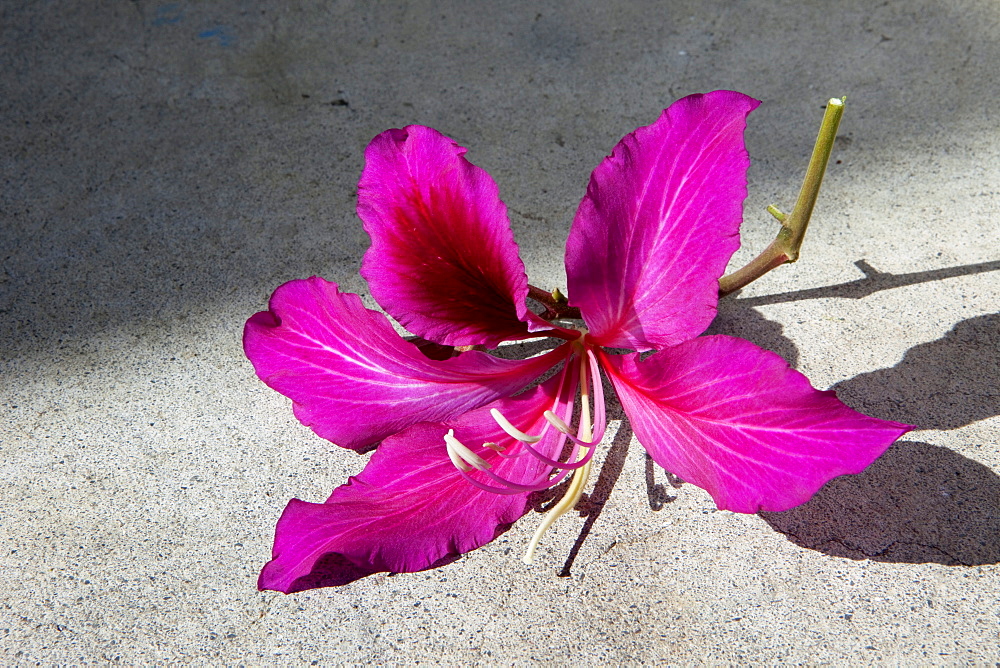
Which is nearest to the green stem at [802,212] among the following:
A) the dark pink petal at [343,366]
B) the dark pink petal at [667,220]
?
the dark pink petal at [667,220]

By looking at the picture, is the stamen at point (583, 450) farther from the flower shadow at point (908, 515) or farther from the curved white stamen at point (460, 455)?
the flower shadow at point (908, 515)

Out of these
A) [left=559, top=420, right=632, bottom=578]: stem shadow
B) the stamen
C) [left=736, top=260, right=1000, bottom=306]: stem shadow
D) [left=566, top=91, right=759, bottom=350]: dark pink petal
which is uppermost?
[left=566, top=91, right=759, bottom=350]: dark pink petal

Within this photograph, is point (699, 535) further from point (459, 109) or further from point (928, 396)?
point (459, 109)

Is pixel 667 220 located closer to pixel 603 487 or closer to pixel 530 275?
pixel 603 487

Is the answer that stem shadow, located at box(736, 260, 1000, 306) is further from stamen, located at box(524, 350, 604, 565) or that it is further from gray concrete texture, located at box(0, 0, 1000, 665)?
stamen, located at box(524, 350, 604, 565)

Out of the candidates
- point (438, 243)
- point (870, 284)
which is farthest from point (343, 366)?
point (870, 284)

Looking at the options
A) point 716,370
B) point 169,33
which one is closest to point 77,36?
point 169,33

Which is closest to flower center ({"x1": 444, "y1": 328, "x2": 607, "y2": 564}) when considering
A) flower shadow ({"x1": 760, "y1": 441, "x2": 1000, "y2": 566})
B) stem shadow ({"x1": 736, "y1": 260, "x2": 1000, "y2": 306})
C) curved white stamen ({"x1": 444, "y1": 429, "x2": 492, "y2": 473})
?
curved white stamen ({"x1": 444, "y1": 429, "x2": 492, "y2": 473})
